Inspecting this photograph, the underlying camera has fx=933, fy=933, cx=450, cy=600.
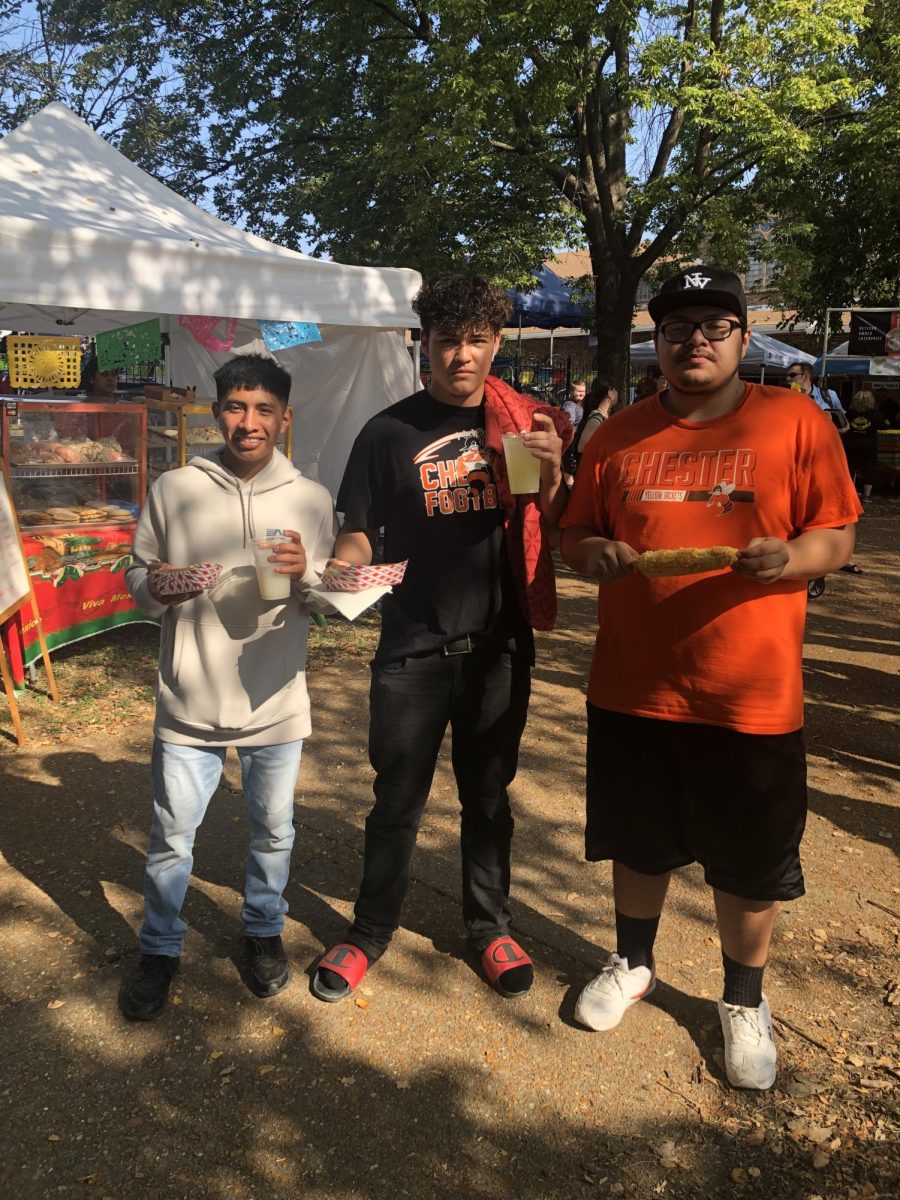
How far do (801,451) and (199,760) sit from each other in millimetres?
1731

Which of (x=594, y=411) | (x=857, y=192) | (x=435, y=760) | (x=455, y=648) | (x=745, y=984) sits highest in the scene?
(x=857, y=192)

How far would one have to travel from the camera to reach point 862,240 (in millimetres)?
16797

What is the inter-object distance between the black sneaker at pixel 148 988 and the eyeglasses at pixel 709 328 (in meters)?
→ 2.18

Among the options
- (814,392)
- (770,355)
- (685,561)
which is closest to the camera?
(685,561)

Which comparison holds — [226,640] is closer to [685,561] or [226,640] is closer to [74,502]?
[685,561]

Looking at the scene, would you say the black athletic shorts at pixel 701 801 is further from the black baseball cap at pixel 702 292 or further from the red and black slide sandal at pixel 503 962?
the black baseball cap at pixel 702 292

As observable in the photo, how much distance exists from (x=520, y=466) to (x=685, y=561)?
53cm

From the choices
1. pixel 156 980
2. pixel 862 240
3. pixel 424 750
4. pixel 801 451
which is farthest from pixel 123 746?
pixel 862 240

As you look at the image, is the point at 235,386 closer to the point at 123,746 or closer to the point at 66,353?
the point at 123,746

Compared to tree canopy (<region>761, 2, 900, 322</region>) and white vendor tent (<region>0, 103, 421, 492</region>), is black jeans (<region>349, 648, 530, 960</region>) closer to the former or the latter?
white vendor tent (<region>0, 103, 421, 492</region>)

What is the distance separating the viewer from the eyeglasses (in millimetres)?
2219

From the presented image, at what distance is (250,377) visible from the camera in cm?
247

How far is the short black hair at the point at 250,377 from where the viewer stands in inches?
97.0

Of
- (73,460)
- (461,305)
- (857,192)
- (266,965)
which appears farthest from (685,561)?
(857,192)
